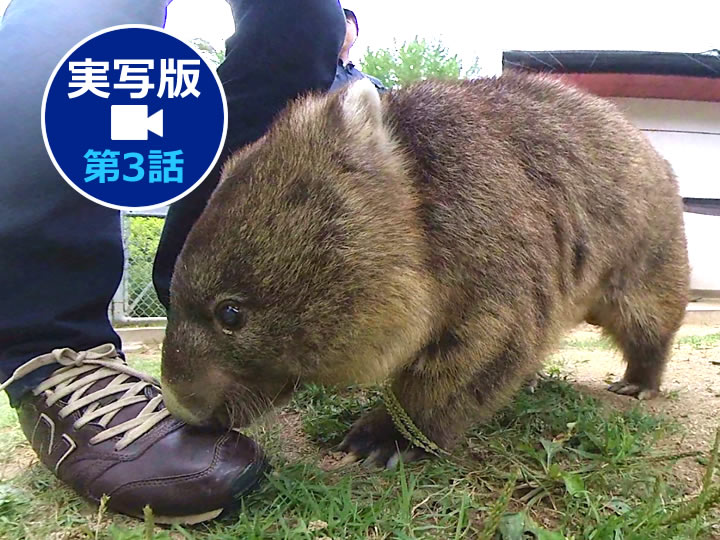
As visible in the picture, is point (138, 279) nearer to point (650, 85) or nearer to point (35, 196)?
point (35, 196)

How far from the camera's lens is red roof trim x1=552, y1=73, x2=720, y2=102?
19.3ft

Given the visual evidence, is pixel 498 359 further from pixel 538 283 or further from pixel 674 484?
pixel 674 484

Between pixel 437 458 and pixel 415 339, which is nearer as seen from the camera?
pixel 415 339

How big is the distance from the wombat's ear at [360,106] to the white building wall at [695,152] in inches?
187

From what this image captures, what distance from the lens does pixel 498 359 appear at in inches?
76.6

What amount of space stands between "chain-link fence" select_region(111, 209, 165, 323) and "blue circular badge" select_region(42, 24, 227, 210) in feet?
3.80

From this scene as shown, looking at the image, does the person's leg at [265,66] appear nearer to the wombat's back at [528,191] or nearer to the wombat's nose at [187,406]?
the wombat's back at [528,191]

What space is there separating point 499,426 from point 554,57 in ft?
13.5

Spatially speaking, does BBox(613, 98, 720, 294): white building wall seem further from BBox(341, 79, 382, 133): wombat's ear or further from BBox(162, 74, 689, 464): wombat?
BBox(341, 79, 382, 133): wombat's ear

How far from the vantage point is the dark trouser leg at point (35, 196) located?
173 cm

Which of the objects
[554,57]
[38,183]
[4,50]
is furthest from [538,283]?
[554,57]

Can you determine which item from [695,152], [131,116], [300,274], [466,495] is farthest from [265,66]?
[695,152]

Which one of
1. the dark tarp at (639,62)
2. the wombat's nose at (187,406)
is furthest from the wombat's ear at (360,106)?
the dark tarp at (639,62)

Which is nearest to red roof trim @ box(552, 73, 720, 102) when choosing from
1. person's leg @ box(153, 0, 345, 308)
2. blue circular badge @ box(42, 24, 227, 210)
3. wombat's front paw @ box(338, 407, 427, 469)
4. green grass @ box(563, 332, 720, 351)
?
green grass @ box(563, 332, 720, 351)
